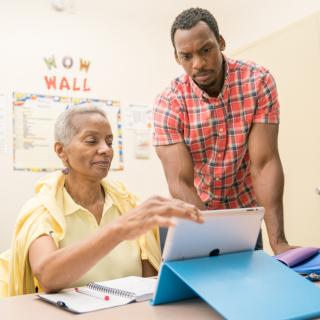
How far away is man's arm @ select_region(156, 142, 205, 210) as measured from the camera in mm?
1606

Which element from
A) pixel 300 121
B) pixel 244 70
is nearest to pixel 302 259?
pixel 244 70

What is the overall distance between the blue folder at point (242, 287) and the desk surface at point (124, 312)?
29 millimetres

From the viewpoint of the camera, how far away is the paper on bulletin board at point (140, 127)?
300 centimetres

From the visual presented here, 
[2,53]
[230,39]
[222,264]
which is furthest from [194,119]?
[230,39]

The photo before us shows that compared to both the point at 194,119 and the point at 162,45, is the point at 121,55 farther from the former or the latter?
the point at 194,119

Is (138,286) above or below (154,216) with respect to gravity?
below

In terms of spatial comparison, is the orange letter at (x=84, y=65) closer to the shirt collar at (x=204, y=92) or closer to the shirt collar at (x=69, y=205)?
the shirt collar at (x=204, y=92)

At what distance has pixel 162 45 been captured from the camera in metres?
3.16

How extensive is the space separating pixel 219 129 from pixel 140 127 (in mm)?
1396

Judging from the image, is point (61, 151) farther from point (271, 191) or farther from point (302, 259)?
point (302, 259)

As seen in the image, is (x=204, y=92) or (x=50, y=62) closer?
(x=204, y=92)

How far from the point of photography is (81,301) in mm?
996

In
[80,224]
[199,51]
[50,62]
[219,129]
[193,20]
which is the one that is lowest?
[80,224]

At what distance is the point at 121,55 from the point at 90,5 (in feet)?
1.18
